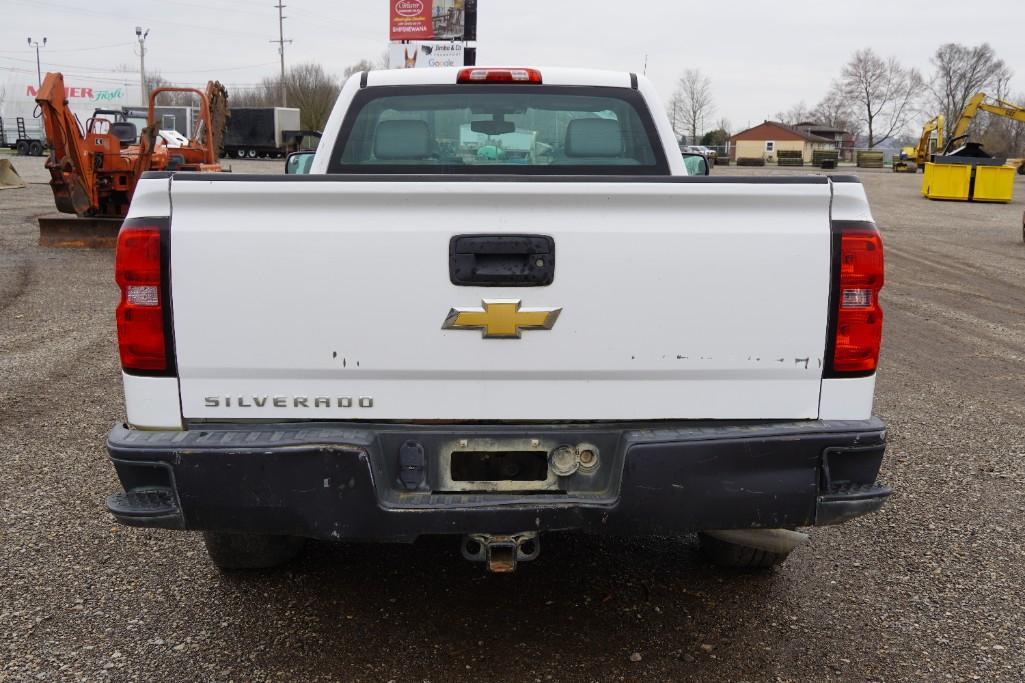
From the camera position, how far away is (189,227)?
106 inches

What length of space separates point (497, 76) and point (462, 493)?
7.90 ft

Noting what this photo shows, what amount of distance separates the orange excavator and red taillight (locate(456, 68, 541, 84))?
33.3ft

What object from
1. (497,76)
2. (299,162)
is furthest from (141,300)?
(299,162)

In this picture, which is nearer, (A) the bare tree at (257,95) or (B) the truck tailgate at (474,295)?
(B) the truck tailgate at (474,295)

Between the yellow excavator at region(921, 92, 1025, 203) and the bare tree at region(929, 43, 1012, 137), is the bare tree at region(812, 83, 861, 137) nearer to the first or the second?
the bare tree at region(929, 43, 1012, 137)

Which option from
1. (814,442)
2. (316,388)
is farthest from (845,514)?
(316,388)

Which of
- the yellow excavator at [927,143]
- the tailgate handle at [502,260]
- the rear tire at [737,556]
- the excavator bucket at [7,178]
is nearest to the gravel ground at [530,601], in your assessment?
the rear tire at [737,556]

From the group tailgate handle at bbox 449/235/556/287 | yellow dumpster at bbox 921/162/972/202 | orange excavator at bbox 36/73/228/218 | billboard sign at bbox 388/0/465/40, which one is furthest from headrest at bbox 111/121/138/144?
yellow dumpster at bbox 921/162/972/202

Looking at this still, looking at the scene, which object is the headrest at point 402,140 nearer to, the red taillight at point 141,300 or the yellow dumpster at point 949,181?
the red taillight at point 141,300

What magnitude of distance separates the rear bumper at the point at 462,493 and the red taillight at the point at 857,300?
0.67 ft

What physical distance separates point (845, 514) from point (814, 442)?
0.85 ft

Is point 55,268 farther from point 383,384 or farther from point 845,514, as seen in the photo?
point 845,514

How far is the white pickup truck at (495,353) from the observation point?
8.89 ft

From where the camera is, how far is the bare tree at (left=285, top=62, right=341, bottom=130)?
75938 mm
